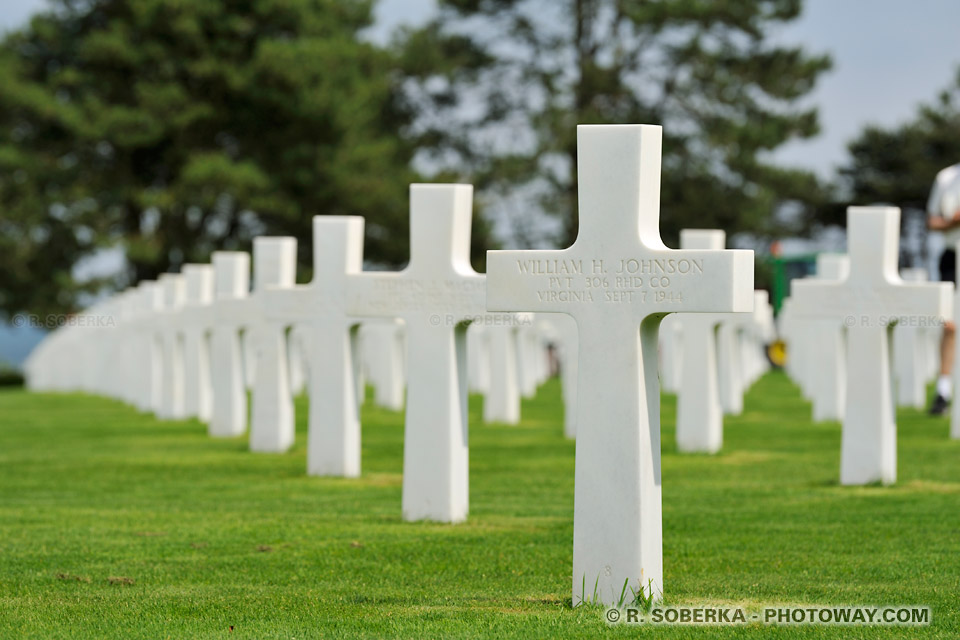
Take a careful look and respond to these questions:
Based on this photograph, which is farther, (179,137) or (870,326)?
(179,137)

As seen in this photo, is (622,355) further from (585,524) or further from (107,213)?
(107,213)

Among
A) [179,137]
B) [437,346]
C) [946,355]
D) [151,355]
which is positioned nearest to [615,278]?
[437,346]

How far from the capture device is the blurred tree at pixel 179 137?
121 feet

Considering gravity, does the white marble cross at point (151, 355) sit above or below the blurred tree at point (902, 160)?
below

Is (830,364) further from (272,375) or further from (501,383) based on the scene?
(272,375)

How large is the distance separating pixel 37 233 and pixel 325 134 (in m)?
7.90

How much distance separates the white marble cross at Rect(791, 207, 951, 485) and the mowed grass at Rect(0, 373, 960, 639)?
25cm

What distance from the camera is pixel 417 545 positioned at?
799cm

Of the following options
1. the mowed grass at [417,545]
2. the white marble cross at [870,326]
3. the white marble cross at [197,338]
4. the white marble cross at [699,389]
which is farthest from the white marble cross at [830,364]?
the white marble cross at [197,338]

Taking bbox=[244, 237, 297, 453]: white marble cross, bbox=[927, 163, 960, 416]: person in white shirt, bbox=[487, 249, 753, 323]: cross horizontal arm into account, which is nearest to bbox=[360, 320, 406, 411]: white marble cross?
bbox=[244, 237, 297, 453]: white marble cross

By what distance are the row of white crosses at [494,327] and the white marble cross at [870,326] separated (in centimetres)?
236

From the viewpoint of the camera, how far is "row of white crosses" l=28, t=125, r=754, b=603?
620 cm

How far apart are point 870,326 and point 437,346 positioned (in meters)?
3.34

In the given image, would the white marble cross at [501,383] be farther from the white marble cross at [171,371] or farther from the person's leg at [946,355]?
the person's leg at [946,355]
